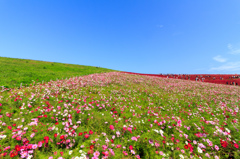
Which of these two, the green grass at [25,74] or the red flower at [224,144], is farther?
the green grass at [25,74]

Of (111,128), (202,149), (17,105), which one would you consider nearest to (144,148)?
(111,128)

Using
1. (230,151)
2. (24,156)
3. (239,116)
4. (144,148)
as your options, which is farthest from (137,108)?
(239,116)

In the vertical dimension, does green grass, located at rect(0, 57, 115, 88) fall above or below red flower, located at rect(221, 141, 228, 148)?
above

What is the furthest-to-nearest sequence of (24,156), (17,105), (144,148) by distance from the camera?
1. (17,105)
2. (144,148)
3. (24,156)

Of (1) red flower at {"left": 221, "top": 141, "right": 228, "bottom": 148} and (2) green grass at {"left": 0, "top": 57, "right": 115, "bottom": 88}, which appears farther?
(2) green grass at {"left": 0, "top": 57, "right": 115, "bottom": 88}

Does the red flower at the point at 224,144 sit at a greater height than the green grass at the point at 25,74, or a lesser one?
lesser

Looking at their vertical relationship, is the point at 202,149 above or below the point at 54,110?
below

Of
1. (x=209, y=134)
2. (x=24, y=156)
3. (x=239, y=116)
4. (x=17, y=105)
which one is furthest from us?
(x=239, y=116)

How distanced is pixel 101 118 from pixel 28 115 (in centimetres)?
332

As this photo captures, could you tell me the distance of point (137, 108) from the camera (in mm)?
6770

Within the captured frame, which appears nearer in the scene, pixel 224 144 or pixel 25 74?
pixel 224 144

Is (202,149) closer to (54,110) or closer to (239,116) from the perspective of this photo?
(239,116)

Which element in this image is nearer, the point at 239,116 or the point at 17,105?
the point at 17,105

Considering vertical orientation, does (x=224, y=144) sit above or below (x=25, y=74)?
below
